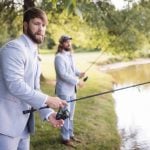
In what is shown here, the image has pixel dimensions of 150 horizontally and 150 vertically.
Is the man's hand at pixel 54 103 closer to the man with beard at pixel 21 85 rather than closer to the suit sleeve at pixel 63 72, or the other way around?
the man with beard at pixel 21 85

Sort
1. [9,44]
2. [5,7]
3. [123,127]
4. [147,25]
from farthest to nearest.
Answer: [5,7] < [147,25] < [123,127] < [9,44]

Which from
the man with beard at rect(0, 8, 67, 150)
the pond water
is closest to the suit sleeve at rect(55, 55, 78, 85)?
the pond water

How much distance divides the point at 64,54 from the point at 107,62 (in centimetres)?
3135

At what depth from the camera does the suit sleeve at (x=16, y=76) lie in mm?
3828

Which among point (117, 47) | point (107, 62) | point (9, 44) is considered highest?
point (9, 44)

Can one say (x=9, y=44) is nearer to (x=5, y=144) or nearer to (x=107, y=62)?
(x=5, y=144)

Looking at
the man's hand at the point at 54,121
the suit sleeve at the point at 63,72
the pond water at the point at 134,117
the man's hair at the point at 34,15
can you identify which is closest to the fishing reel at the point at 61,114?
the man's hand at the point at 54,121

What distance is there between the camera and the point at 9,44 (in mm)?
3928

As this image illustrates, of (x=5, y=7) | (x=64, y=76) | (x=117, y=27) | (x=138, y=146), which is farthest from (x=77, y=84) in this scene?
(x=5, y=7)

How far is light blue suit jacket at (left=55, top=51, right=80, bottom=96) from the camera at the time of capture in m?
7.60

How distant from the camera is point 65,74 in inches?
300

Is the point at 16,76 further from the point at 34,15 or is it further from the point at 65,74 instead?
the point at 65,74

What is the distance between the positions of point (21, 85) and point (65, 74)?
3.78 metres

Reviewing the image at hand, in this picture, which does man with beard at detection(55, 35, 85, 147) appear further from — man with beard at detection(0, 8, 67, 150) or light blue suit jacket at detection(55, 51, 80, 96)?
man with beard at detection(0, 8, 67, 150)
